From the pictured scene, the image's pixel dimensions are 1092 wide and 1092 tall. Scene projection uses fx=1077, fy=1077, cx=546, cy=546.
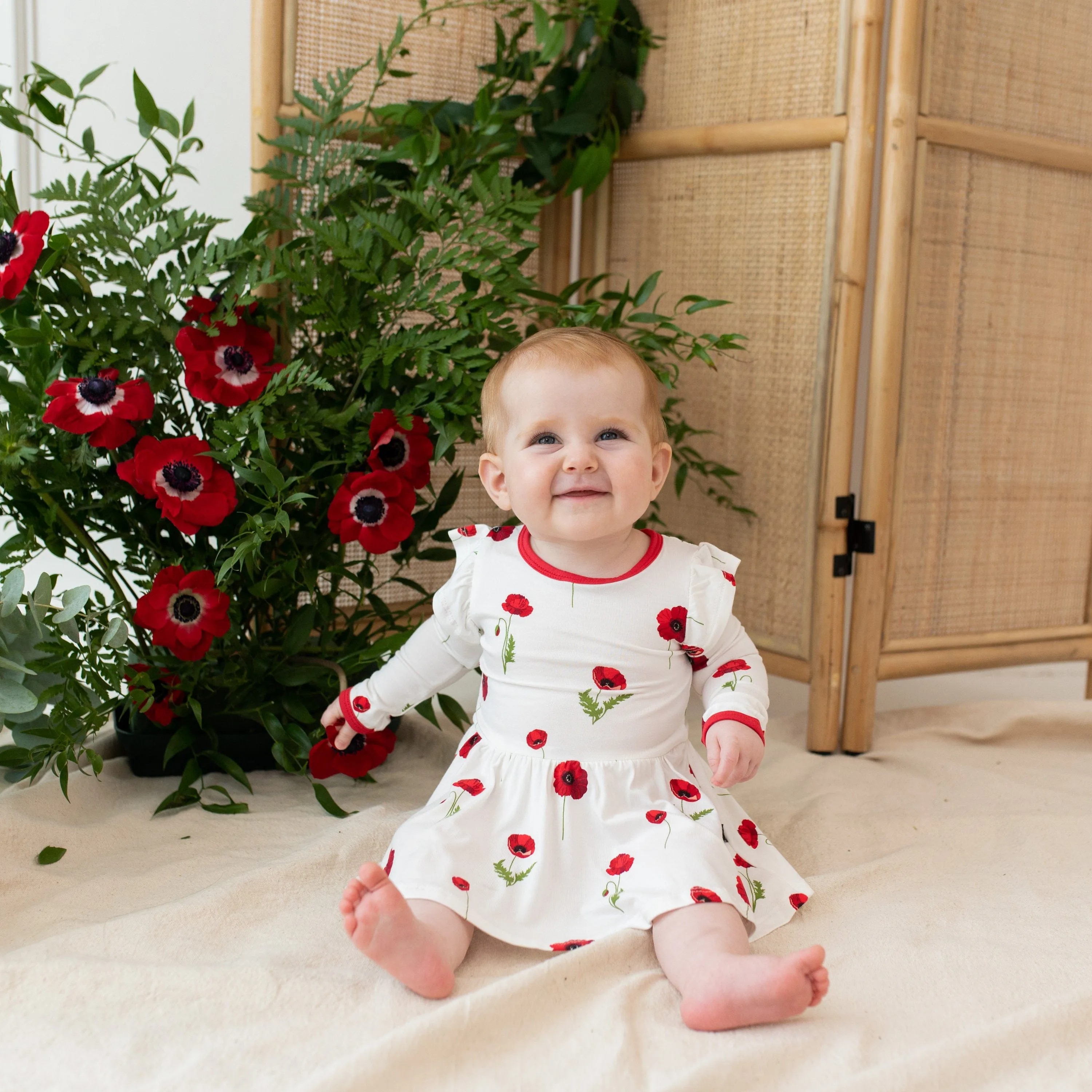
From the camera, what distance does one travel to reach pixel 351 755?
1.39 m

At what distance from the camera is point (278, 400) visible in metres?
1.44

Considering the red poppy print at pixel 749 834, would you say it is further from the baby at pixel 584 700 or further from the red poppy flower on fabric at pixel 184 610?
the red poppy flower on fabric at pixel 184 610

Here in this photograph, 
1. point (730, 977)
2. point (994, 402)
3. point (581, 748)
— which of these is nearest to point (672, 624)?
point (581, 748)

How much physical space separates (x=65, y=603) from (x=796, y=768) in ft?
3.42

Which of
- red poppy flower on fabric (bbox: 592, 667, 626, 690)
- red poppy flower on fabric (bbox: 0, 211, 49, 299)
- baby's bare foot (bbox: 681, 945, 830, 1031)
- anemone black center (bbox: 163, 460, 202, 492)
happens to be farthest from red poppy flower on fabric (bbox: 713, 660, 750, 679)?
red poppy flower on fabric (bbox: 0, 211, 49, 299)

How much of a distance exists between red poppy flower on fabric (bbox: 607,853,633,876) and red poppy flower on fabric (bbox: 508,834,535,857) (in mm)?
81

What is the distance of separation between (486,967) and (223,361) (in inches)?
31.0

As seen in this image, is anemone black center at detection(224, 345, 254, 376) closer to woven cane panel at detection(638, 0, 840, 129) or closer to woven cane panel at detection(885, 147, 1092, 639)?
woven cane panel at detection(638, 0, 840, 129)

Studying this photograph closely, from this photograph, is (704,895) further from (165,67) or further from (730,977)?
(165,67)

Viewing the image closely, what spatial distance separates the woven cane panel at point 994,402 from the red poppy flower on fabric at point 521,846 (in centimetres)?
84

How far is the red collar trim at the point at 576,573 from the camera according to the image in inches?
47.0

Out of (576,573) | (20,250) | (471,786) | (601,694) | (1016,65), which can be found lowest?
(471,786)

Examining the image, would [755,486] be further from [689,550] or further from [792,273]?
[689,550]

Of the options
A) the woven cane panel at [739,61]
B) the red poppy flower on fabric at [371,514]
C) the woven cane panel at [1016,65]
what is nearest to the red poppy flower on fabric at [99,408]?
the red poppy flower on fabric at [371,514]
